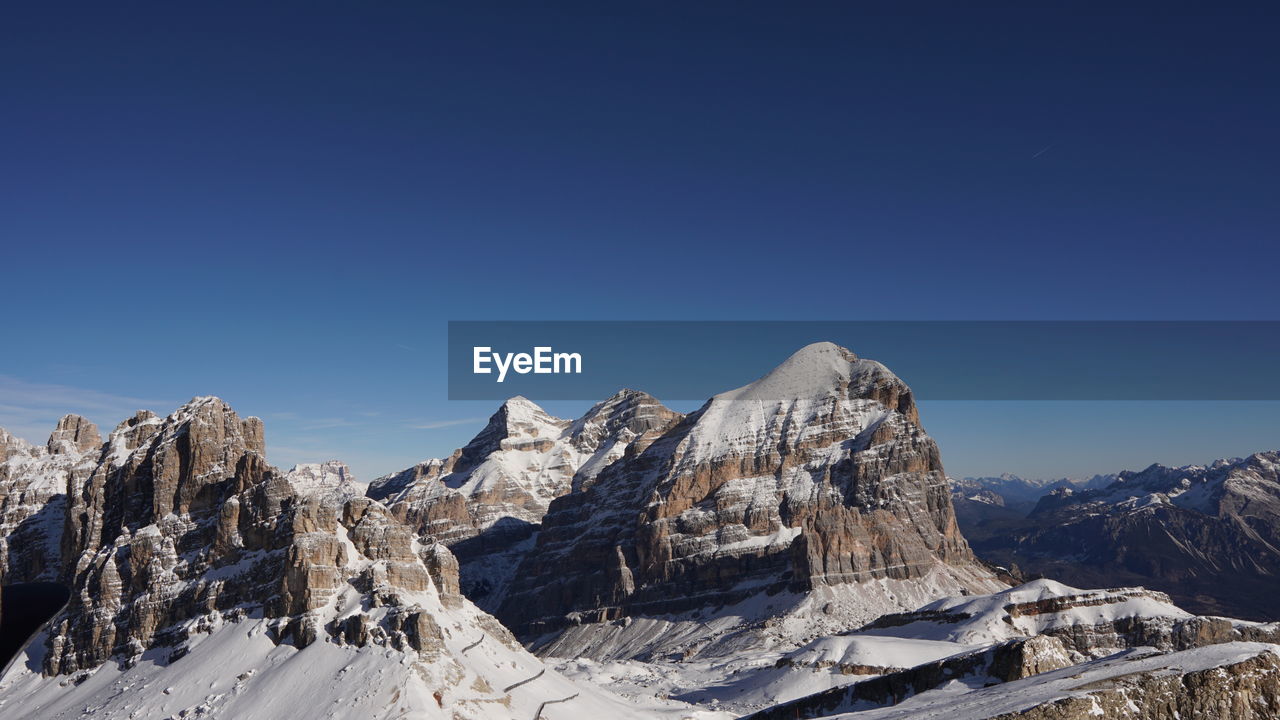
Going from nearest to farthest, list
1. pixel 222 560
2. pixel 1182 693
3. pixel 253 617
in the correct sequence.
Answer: pixel 1182 693 → pixel 253 617 → pixel 222 560

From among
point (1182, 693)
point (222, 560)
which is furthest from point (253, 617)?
point (1182, 693)

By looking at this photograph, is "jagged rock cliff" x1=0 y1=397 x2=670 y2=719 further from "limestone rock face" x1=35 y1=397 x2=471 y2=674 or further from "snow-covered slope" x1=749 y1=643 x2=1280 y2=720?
"snow-covered slope" x1=749 y1=643 x2=1280 y2=720

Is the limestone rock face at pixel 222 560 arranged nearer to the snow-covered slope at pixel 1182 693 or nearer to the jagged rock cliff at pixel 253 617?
the jagged rock cliff at pixel 253 617

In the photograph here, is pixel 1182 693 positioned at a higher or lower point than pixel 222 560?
lower

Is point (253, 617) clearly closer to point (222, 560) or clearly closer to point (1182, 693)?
point (222, 560)

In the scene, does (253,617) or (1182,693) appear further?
(253,617)

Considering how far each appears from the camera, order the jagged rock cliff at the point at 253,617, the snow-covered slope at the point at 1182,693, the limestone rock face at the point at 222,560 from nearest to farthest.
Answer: the snow-covered slope at the point at 1182,693 < the jagged rock cliff at the point at 253,617 < the limestone rock face at the point at 222,560

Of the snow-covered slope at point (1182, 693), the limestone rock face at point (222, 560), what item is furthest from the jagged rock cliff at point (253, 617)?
the snow-covered slope at point (1182, 693)

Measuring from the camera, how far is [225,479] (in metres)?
176

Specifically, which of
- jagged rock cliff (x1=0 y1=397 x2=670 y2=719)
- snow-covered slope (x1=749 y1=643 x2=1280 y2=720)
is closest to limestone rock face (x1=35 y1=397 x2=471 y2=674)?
jagged rock cliff (x1=0 y1=397 x2=670 y2=719)

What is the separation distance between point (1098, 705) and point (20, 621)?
214833mm

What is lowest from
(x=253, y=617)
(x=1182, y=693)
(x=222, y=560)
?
(x=253, y=617)

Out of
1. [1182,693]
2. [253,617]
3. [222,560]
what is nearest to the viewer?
[1182,693]

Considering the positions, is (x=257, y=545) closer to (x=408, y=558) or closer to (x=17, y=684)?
(x=408, y=558)
